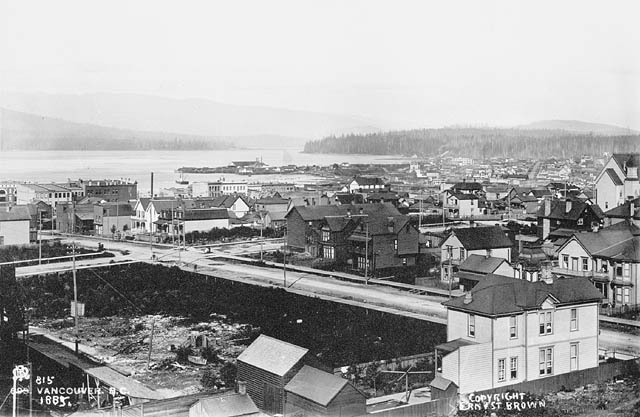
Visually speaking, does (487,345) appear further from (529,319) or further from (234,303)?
(234,303)

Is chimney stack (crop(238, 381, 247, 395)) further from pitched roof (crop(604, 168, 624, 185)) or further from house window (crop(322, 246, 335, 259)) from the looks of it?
pitched roof (crop(604, 168, 624, 185))

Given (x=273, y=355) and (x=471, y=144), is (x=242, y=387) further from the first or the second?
(x=471, y=144)

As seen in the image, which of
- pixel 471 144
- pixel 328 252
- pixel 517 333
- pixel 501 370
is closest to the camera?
pixel 501 370

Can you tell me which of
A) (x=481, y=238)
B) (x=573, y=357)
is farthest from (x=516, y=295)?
(x=481, y=238)

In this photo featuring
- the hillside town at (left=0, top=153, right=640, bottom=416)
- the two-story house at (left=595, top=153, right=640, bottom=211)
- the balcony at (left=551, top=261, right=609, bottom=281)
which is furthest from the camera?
the two-story house at (left=595, top=153, right=640, bottom=211)

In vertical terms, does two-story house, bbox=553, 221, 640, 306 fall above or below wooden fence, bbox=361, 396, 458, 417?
above

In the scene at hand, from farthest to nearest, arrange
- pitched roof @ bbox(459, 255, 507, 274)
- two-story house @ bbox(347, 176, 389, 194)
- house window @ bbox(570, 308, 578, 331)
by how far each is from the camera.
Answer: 1. two-story house @ bbox(347, 176, 389, 194)
2. pitched roof @ bbox(459, 255, 507, 274)
3. house window @ bbox(570, 308, 578, 331)

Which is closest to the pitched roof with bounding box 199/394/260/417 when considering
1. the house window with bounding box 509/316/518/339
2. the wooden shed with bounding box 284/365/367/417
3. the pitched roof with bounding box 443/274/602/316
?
the wooden shed with bounding box 284/365/367/417
